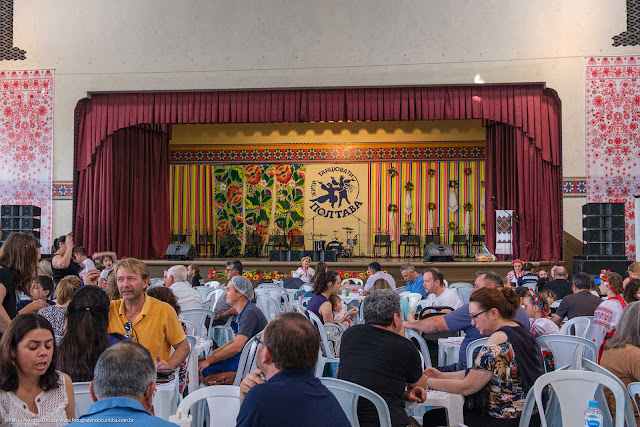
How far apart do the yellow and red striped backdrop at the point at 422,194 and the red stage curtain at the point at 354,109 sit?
407 cm

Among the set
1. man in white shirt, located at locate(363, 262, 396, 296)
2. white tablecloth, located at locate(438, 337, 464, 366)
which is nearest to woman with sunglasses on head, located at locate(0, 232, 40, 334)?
white tablecloth, located at locate(438, 337, 464, 366)

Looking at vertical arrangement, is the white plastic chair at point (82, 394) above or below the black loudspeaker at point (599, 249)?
below

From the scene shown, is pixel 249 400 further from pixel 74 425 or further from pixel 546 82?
pixel 546 82

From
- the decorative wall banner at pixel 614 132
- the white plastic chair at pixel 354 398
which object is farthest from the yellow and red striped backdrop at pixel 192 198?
the white plastic chair at pixel 354 398

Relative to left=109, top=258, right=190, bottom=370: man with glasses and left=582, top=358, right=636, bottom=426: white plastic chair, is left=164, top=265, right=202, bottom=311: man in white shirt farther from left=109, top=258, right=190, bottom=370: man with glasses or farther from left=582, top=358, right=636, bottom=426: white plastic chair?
left=582, top=358, right=636, bottom=426: white plastic chair

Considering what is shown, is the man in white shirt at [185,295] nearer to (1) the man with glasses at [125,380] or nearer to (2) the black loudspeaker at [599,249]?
(1) the man with glasses at [125,380]

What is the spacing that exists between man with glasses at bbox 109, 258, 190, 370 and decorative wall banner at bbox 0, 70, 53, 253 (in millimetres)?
10846

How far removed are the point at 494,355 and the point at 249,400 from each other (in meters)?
1.53

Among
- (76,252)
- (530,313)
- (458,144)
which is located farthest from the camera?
(458,144)

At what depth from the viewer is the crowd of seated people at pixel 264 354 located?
2.15m

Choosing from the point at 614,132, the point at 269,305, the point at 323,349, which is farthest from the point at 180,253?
the point at 323,349

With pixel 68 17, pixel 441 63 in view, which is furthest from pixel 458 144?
pixel 68 17

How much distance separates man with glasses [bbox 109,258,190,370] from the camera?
12.1 feet

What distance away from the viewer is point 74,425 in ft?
5.68
